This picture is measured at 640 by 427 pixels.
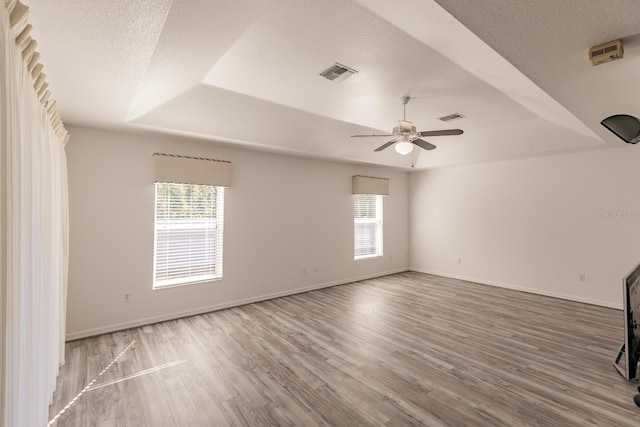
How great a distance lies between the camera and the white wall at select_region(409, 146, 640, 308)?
4496 millimetres

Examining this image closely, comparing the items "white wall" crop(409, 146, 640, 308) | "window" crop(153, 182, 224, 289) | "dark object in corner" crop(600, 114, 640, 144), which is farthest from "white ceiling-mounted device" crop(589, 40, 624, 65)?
"window" crop(153, 182, 224, 289)

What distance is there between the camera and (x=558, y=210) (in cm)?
504

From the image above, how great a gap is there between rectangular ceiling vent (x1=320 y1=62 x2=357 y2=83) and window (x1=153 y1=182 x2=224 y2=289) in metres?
2.49

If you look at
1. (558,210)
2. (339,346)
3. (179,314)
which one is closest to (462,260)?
(558,210)

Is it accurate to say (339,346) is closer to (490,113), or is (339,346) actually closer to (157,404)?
(157,404)

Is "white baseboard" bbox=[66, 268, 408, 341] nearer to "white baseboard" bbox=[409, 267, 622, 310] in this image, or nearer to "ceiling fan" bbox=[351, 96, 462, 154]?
"white baseboard" bbox=[409, 267, 622, 310]

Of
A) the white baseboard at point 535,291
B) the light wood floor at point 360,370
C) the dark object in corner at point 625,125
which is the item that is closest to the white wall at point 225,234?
the light wood floor at point 360,370

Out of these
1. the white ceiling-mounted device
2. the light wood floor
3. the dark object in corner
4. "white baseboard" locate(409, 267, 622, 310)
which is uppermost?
the white ceiling-mounted device

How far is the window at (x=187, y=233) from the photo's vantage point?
404 cm

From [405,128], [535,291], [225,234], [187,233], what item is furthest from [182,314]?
[535,291]

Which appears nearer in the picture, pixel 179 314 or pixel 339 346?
pixel 339 346

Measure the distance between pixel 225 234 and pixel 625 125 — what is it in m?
4.63

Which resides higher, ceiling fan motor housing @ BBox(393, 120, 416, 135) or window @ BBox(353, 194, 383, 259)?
ceiling fan motor housing @ BBox(393, 120, 416, 135)

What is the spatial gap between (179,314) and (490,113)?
5039 mm
